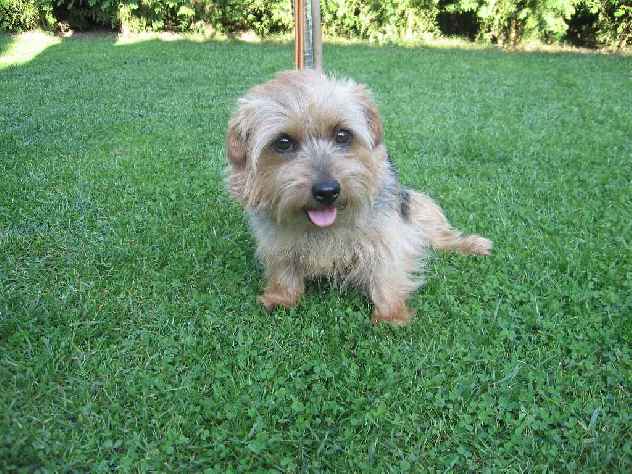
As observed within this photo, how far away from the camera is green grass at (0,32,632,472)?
6.63 ft

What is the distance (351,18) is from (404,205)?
13207 mm

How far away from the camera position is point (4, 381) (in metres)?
2.28

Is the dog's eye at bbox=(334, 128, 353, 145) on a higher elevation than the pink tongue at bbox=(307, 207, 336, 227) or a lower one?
higher

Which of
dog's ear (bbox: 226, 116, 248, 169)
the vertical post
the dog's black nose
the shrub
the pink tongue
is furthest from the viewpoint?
the shrub

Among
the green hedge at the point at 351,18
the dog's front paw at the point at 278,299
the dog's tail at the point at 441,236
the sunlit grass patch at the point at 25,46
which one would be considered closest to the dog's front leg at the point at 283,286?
the dog's front paw at the point at 278,299

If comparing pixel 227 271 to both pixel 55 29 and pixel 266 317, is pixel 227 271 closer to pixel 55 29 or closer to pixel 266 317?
pixel 266 317

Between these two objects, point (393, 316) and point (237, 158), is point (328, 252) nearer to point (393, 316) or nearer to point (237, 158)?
point (393, 316)

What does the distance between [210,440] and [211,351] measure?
1.88 ft

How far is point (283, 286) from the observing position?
294cm

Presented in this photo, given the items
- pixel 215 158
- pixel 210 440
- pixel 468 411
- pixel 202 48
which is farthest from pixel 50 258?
pixel 202 48

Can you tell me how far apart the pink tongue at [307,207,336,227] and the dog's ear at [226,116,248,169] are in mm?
476

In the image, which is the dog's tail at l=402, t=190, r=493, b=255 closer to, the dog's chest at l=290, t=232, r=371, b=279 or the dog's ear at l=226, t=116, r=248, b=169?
the dog's chest at l=290, t=232, r=371, b=279

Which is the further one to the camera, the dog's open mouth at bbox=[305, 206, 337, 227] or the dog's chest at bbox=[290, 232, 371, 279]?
the dog's chest at bbox=[290, 232, 371, 279]

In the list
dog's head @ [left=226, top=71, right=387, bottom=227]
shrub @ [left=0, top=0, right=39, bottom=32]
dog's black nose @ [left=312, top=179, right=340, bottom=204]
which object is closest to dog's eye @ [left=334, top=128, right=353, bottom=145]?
dog's head @ [left=226, top=71, right=387, bottom=227]
